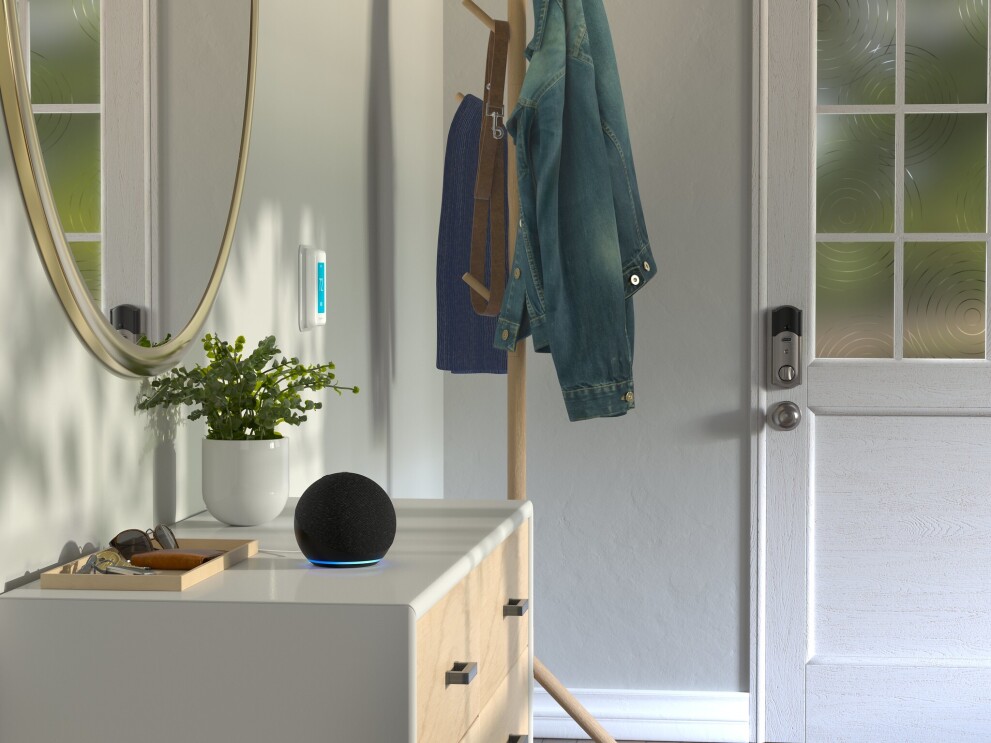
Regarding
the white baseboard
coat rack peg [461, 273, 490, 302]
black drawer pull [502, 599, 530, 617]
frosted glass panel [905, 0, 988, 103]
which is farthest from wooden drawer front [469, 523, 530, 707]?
frosted glass panel [905, 0, 988, 103]

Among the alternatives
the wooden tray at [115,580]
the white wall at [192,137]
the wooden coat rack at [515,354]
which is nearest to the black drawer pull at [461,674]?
the wooden tray at [115,580]

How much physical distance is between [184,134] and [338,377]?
85 centimetres

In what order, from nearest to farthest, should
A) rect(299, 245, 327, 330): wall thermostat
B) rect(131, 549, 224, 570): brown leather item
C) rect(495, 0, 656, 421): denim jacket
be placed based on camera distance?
rect(131, 549, 224, 570): brown leather item < rect(299, 245, 327, 330): wall thermostat < rect(495, 0, 656, 421): denim jacket

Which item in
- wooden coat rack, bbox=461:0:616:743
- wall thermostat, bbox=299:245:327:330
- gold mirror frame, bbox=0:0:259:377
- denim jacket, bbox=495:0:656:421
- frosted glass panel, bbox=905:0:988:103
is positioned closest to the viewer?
gold mirror frame, bbox=0:0:259:377

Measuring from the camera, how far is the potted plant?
1335mm

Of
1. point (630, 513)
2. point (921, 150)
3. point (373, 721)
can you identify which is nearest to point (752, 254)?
point (921, 150)

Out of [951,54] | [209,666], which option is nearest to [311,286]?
[209,666]

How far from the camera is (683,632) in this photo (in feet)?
9.48

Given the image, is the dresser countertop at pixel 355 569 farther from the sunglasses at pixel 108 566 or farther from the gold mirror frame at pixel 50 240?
the gold mirror frame at pixel 50 240

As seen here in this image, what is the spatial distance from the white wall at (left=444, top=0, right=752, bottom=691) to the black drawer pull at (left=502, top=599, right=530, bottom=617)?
1315mm

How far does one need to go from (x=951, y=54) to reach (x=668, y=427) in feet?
3.78

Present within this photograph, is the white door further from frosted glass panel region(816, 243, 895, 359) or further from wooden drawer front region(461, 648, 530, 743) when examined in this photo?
wooden drawer front region(461, 648, 530, 743)

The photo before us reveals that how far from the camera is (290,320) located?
1.81 m

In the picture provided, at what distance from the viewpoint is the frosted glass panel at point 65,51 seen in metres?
1.02
